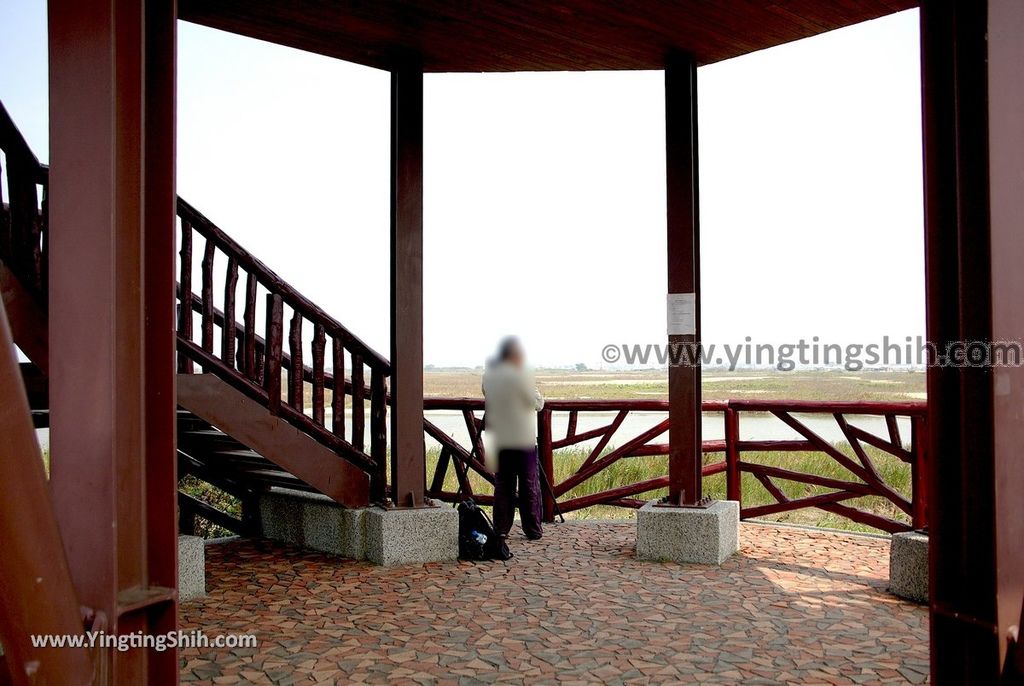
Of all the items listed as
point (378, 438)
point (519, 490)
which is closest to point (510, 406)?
point (519, 490)

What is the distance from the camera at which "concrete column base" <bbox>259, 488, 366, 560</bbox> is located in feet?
24.8

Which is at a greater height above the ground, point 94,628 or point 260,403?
point 260,403

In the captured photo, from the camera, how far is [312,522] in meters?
7.97

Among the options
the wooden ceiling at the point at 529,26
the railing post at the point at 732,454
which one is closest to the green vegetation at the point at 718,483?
the railing post at the point at 732,454

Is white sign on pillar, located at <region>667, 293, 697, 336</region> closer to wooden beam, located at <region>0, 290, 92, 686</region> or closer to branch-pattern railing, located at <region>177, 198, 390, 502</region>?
branch-pattern railing, located at <region>177, 198, 390, 502</region>

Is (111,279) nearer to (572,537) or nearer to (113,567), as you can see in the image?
(113,567)

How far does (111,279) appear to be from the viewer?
9.14ft

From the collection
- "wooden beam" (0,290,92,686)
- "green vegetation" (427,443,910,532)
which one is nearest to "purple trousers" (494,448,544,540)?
"green vegetation" (427,443,910,532)

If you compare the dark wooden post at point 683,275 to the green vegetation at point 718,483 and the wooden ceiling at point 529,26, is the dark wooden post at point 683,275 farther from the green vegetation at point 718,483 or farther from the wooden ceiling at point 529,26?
the green vegetation at point 718,483

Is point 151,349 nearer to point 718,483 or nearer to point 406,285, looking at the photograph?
point 406,285

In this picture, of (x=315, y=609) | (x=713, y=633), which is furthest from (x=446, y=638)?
(x=713, y=633)

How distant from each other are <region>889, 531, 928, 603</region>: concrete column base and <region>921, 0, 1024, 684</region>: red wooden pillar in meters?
2.96

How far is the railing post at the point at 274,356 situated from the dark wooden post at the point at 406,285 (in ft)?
3.10

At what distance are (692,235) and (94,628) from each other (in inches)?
231
